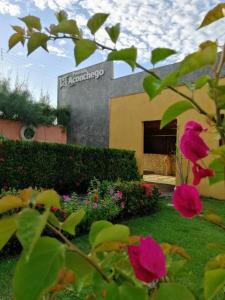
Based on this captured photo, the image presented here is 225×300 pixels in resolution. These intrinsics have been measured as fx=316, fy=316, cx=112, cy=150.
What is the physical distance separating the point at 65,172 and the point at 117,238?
8439mm

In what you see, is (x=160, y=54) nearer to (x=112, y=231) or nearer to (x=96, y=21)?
(x=96, y=21)

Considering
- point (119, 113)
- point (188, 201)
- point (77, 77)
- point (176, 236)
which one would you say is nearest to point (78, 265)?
point (188, 201)

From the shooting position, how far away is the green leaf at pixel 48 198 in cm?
49

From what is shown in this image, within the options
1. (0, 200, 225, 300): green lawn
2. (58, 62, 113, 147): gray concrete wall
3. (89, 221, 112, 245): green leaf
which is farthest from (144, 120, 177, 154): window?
(89, 221, 112, 245): green leaf

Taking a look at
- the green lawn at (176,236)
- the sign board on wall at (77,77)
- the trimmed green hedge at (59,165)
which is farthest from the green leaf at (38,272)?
the sign board on wall at (77,77)

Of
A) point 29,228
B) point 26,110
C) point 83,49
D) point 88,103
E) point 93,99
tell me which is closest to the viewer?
point 29,228

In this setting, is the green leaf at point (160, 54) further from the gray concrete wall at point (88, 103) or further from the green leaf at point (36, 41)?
the gray concrete wall at point (88, 103)

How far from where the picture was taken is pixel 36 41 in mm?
646

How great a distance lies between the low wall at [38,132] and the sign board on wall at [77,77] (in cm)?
→ 229

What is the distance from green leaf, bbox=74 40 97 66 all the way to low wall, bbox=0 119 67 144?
51.4 feet

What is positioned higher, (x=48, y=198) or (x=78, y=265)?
(x=48, y=198)

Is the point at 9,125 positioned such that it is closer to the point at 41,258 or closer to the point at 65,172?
the point at 65,172

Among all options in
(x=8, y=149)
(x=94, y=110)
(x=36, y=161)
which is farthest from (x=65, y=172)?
(x=94, y=110)

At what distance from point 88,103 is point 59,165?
6.32 m
